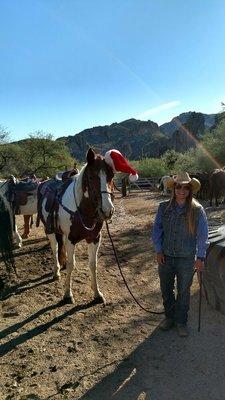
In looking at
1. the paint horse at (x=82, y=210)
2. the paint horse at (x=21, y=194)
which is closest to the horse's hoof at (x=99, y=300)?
the paint horse at (x=82, y=210)

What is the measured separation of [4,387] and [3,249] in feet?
4.93

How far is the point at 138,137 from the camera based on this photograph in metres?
149

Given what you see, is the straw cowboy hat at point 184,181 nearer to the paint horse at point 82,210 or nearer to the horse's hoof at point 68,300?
the paint horse at point 82,210

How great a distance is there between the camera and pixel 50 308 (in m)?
5.35

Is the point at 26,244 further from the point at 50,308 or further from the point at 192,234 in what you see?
the point at 192,234

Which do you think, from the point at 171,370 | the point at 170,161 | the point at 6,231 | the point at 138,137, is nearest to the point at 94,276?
the point at 6,231

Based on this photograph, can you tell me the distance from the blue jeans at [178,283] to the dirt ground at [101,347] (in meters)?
0.24

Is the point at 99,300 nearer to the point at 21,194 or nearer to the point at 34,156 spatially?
the point at 21,194

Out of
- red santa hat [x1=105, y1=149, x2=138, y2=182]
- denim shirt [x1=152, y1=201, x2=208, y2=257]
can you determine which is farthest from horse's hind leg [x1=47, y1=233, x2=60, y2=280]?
denim shirt [x1=152, y1=201, x2=208, y2=257]

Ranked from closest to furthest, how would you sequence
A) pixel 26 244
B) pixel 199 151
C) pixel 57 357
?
1. pixel 57 357
2. pixel 26 244
3. pixel 199 151

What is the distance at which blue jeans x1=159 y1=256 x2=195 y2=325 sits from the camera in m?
4.33

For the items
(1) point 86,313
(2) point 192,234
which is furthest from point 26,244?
(2) point 192,234

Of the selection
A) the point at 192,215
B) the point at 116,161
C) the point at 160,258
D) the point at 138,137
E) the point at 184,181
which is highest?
the point at 138,137

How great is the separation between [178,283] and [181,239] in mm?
549
